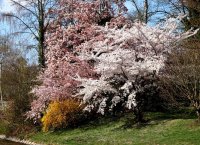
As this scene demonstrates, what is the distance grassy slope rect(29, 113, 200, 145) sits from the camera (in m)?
18.3

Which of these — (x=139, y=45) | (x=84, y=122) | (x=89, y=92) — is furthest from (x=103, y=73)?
(x=84, y=122)

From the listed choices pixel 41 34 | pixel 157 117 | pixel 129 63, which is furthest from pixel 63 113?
pixel 41 34

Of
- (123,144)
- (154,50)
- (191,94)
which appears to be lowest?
(123,144)

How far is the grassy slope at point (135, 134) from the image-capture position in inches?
720

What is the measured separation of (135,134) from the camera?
20.5 metres

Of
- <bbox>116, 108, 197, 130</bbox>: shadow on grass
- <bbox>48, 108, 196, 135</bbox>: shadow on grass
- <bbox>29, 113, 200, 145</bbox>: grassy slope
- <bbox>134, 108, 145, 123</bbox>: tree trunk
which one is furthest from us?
<bbox>134, 108, 145, 123</bbox>: tree trunk

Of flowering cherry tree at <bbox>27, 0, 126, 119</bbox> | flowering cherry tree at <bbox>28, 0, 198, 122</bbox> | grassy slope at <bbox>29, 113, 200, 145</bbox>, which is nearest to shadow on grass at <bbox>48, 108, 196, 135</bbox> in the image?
grassy slope at <bbox>29, 113, 200, 145</bbox>

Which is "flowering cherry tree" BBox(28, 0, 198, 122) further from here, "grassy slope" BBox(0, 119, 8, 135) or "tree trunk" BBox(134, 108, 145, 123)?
"grassy slope" BBox(0, 119, 8, 135)

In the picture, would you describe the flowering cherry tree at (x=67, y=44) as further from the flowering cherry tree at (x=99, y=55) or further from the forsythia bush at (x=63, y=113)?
the forsythia bush at (x=63, y=113)

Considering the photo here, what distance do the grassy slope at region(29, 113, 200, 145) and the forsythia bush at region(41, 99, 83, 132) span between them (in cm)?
62

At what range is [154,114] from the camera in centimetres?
2431

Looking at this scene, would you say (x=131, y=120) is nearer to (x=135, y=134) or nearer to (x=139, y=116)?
(x=139, y=116)

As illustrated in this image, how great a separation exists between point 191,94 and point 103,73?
4.75 meters

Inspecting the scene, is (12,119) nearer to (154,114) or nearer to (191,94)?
(154,114)
